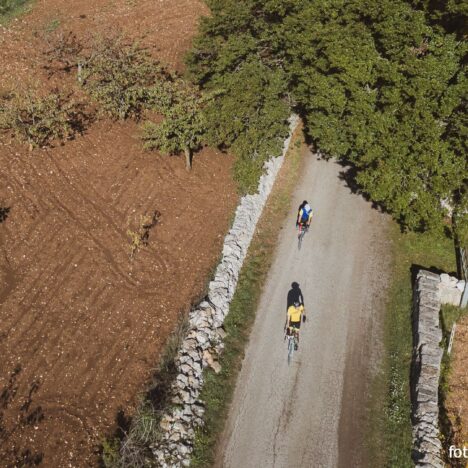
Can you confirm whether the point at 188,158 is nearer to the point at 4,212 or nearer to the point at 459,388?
the point at 4,212

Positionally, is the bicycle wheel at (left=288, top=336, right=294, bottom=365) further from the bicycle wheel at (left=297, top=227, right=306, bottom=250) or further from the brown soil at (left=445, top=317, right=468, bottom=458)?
the brown soil at (left=445, top=317, right=468, bottom=458)

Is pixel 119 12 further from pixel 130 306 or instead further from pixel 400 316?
pixel 400 316

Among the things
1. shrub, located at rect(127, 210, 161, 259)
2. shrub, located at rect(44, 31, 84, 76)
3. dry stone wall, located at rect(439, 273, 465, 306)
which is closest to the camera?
shrub, located at rect(127, 210, 161, 259)

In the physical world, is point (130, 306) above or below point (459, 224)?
below

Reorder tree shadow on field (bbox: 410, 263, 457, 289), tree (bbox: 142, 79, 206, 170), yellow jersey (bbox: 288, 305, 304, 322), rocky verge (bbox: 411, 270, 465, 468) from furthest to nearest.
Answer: tree shadow on field (bbox: 410, 263, 457, 289), tree (bbox: 142, 79, 206, 170), yellow jersey (bbox: 288, 305, 304, 322), rocky verge (bbox: 411, 270, 465, 468)

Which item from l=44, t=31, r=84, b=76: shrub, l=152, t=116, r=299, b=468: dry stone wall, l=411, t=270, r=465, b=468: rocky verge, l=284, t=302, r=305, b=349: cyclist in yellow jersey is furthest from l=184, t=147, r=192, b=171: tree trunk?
l=411, t=270, r=465, b=468: rocky verge

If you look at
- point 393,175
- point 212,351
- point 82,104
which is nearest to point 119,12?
point 82,104

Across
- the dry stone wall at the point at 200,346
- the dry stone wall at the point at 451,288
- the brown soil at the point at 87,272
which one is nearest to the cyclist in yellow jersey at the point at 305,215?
the dry stone wall at the point at 200,346
